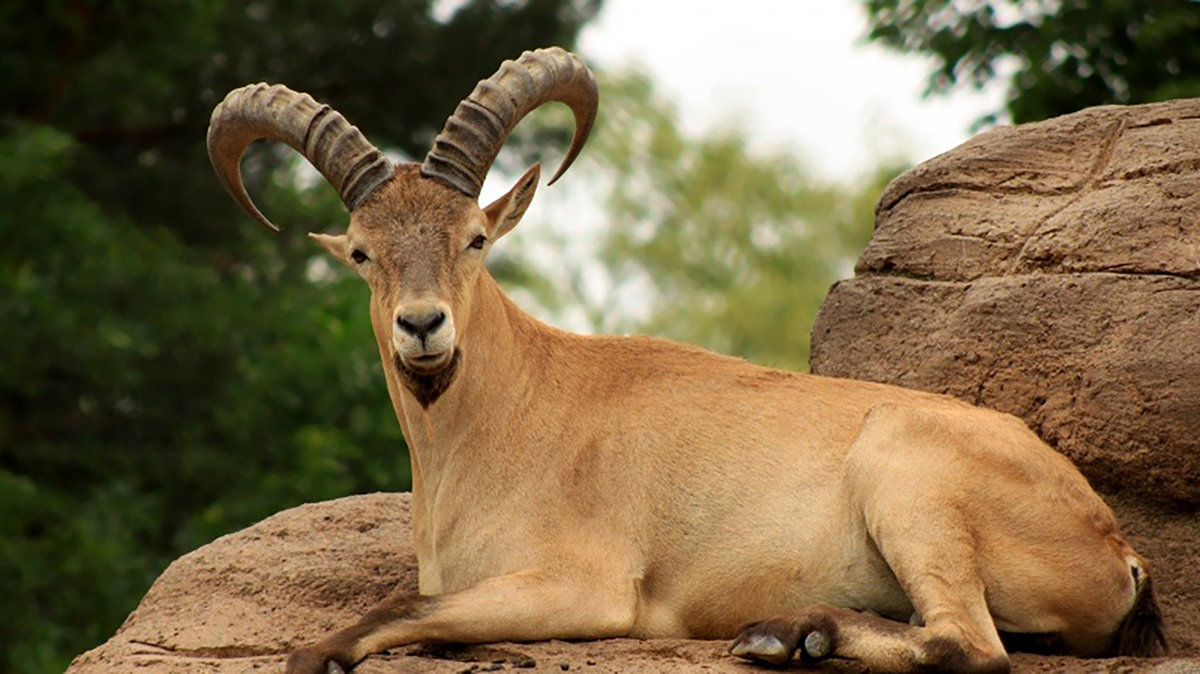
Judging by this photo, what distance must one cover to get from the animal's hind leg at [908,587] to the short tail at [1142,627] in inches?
32.8

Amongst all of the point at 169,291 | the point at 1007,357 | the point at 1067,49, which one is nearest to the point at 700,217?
the point at 169,291

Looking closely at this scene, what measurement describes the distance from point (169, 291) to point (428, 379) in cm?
1520

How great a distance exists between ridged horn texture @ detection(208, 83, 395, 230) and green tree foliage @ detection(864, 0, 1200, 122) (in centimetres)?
758

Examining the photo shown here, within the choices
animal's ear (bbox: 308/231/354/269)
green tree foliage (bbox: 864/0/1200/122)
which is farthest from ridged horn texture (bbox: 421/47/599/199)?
green tree foliage (bbox: 864/0/1200/122)

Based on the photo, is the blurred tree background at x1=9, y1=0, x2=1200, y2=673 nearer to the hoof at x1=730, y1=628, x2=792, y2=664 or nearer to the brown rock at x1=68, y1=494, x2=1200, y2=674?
the brown rock at x1=68, y1=494, x2=1200, y2=674

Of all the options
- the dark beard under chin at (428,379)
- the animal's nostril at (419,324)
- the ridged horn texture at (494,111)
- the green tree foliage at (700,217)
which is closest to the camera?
the animal's nostril at (419,324)

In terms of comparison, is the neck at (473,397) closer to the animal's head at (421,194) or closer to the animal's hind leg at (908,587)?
the animal's head at (421,194)

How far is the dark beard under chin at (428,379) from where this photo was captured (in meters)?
8.65

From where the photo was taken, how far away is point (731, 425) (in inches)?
363

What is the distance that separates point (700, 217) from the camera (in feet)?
166

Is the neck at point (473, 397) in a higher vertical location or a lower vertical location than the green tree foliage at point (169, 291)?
lower

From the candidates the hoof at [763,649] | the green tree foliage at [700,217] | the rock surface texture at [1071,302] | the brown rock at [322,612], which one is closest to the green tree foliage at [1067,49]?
the rock surface texture at [1071,302]

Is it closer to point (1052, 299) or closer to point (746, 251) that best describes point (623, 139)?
point (746, 251)

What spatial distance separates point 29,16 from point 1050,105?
14.0m
